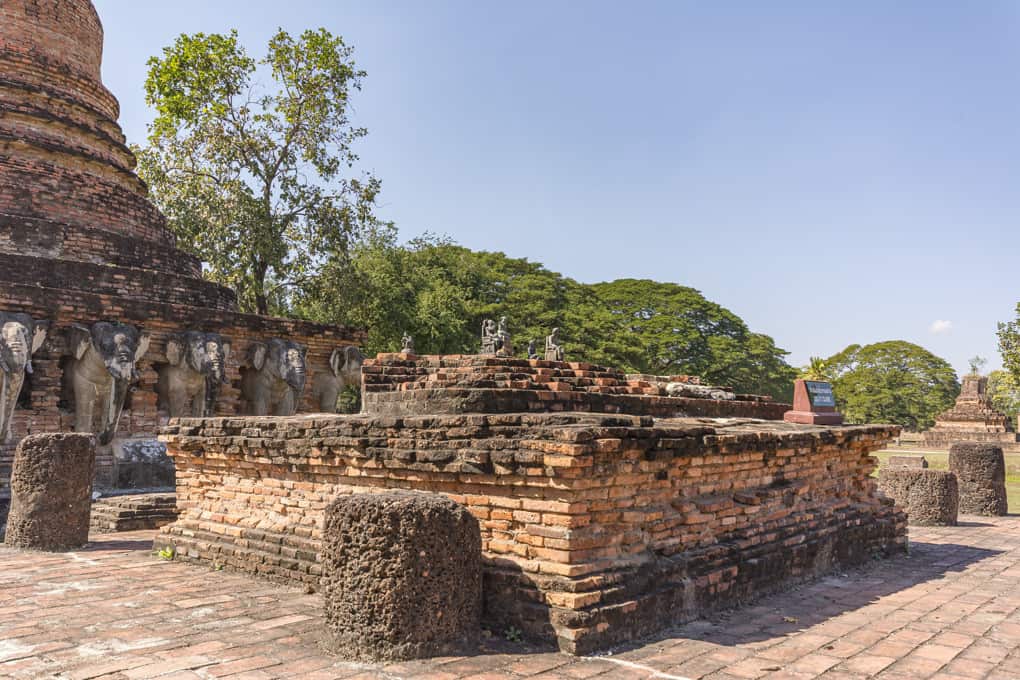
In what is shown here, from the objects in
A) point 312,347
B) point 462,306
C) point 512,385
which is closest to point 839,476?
point 512,385

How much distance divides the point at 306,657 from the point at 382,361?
3.99 metres

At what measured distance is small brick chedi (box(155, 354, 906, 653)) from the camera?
442cm

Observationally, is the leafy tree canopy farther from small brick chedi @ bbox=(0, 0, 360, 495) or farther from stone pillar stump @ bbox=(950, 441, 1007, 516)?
stone pillar stump @ bbox=(950, 441, 1007, 516)

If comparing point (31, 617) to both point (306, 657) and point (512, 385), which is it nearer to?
point (306, 657)

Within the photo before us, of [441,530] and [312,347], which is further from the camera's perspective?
[312,347]

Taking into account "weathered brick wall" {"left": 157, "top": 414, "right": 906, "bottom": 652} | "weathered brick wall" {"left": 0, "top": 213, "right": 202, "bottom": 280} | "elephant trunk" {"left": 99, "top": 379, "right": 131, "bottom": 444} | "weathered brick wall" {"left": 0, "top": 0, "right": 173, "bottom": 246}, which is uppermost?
"weathered brick wall" {"left": 0, "top": 0, "right": 173, "bottom": 246}

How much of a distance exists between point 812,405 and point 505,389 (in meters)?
3.51

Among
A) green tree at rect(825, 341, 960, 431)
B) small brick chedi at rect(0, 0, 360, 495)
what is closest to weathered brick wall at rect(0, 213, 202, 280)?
small brick chedi at rect(0, 0, 360, 495)

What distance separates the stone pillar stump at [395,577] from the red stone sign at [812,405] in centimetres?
478

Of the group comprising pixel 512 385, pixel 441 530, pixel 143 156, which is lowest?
pixel 441 530

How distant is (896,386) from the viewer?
158 ft

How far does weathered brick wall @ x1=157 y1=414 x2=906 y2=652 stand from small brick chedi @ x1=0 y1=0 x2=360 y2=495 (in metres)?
4.56

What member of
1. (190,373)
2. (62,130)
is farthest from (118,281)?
(62,130)

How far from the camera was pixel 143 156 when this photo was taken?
798 inches
